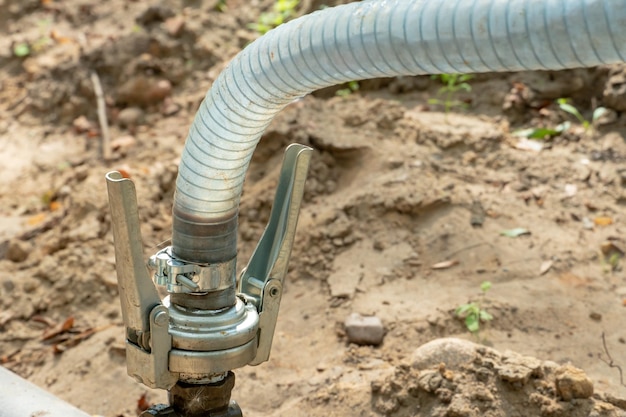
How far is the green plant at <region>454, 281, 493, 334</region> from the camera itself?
288 centimetres

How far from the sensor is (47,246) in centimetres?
387

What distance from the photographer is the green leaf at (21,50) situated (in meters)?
5.80

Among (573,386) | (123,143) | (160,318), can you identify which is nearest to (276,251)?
(160,318)

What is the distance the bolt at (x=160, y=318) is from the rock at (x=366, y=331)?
118 centimetres

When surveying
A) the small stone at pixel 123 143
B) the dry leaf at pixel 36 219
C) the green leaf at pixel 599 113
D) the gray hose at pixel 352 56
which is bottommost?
the dry leaf at pixel 36 219

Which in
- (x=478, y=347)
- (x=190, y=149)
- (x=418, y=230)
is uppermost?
(x=190, y=149)

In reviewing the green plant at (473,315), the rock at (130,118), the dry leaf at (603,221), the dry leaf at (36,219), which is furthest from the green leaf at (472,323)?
the rock at (130,118)

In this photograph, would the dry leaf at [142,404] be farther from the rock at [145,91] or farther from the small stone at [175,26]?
the small stone at [175,26]

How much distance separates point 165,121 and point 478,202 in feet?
7.05

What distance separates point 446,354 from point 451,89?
223cm

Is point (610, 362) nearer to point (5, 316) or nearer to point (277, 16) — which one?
point (5, 316)

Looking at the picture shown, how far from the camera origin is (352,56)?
5.45 ft

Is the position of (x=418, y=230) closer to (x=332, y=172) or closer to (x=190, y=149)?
(x=332, y=172)

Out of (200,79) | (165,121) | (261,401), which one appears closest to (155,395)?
(261,401)
